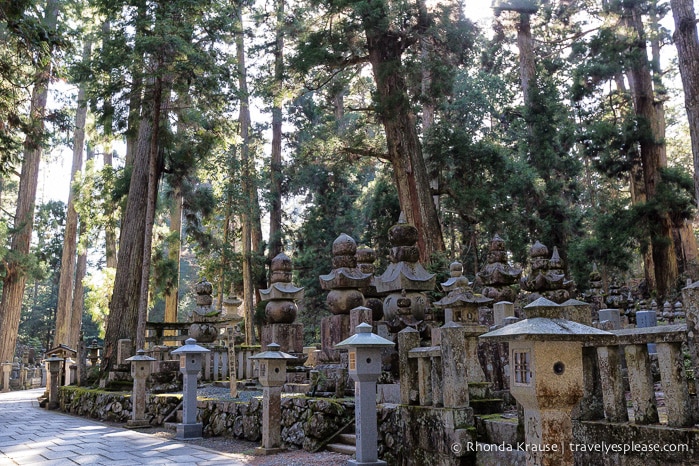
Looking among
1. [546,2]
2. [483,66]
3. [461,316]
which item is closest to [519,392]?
[461,316]

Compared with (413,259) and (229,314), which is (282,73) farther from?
(413,259)

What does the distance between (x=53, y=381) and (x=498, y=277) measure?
12.5 meters

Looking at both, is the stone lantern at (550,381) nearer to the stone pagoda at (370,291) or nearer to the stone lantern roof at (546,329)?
the stone lantern roof at (546,329)

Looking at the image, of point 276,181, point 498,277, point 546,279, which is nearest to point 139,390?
point 498,277

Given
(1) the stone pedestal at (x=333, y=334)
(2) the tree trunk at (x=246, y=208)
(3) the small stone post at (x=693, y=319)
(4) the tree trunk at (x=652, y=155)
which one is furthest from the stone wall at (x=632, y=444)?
(2) the tree trunk at (x=246, y=208)

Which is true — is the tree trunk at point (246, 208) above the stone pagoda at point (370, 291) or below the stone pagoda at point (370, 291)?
above

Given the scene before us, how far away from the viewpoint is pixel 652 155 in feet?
64.5

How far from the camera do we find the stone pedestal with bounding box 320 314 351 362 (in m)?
9.53

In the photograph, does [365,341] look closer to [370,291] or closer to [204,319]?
[370,291]

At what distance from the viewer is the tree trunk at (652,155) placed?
1845cm

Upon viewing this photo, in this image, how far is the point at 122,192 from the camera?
18.4m

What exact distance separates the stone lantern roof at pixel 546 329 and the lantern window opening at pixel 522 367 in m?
0.15

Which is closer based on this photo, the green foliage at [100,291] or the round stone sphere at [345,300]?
the round stone sphere at [345,300]

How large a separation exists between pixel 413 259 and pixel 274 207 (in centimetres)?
1723
